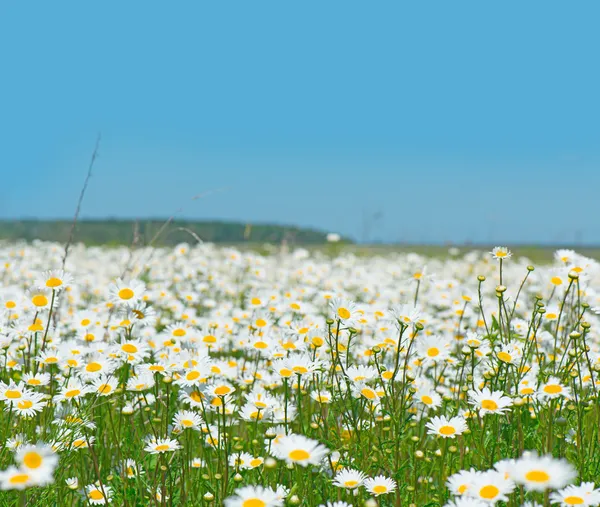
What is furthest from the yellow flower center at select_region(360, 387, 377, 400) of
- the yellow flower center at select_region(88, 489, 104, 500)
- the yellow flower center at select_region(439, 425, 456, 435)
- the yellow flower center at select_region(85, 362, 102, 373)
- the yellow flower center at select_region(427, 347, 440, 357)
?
the yellow flower center at select_region(85, 362, 102, 373)

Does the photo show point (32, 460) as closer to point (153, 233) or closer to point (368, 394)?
point (368, 394)

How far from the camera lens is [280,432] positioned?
100 inches

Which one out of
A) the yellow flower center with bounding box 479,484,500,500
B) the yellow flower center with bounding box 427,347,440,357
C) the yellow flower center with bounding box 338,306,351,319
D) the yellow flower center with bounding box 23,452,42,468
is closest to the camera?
the yellow flower center with bounding box 23,452,42,468

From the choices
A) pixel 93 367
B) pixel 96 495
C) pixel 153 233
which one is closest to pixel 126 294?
pixel 93 367

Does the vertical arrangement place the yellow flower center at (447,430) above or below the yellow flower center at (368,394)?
below

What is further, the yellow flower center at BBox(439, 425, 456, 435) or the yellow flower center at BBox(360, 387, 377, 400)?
the yellow flower center at BBox(360, 387, 377, 400)

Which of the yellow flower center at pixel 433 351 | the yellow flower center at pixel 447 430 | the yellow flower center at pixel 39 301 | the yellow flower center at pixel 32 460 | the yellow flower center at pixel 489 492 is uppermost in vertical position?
the yellow flower center at pixel 433 351

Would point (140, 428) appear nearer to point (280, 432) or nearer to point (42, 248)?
point (280, 432)

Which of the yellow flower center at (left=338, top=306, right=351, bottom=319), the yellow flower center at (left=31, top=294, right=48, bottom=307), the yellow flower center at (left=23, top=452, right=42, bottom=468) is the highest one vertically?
the yellow flower center at (left=338, top=306, right=351, bottom=319)

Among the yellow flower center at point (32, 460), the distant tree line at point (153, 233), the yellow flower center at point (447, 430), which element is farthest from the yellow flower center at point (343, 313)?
the distant tree line at point (153, 233)

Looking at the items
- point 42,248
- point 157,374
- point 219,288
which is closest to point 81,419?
point 157,374

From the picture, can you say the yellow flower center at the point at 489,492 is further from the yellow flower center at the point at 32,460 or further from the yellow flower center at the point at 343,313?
the yellow flower center at the point at 343,313

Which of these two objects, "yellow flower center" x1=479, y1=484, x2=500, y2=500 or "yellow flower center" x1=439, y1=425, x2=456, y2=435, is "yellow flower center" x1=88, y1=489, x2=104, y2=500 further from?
"yellow flower center" x1=479, y1=484, x2=500, y2=500

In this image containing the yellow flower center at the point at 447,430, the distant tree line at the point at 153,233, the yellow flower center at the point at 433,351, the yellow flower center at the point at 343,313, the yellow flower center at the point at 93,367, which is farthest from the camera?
the distant tree line at the point at 153,233
